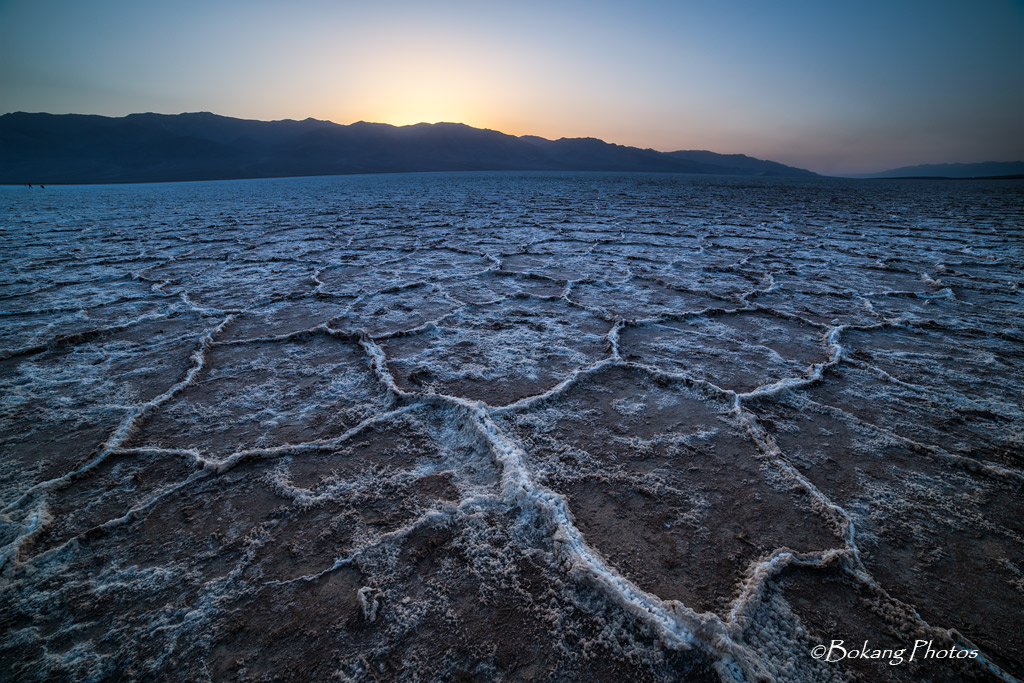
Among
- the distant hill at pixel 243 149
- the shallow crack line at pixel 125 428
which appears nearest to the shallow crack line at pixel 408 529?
the shallow crack line at pixel 125 428

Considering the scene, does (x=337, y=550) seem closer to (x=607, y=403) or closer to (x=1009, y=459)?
(x=607, y=403)

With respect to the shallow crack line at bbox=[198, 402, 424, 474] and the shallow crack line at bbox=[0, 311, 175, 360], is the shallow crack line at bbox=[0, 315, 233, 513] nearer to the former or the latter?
the shallow crack line at bbox=[198, 402, 424, 474]

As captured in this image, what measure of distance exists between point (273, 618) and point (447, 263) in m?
3.02

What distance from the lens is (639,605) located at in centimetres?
73

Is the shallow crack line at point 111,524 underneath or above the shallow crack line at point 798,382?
underneath

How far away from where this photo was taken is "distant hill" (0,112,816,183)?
53.2 m

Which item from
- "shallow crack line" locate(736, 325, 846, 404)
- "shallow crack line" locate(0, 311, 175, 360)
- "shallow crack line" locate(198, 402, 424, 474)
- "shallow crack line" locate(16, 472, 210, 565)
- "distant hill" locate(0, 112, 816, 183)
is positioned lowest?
"shallow crack line" locate(16, 472, 210, 565)

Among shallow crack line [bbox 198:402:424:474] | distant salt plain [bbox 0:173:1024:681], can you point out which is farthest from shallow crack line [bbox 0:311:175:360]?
shallow crack line [bbox 198:402:424:474]

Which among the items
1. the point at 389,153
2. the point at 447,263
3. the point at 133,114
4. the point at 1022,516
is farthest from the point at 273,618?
the point at 133,114

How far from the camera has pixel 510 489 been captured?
997 millimetres

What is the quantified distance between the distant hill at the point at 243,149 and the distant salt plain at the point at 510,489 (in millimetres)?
50162

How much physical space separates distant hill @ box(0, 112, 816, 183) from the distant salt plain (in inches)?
1975

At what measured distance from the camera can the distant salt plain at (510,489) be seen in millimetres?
699

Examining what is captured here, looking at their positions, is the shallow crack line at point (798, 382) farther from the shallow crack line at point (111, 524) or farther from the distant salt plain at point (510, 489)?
the shallow crack line at point (111, 524)
